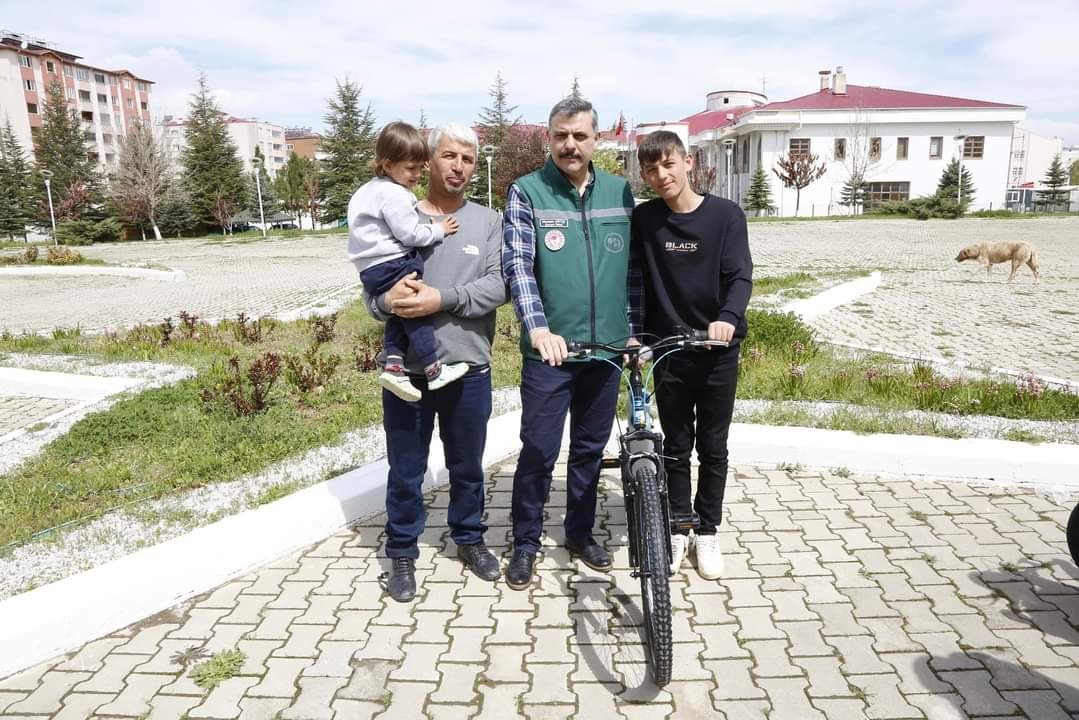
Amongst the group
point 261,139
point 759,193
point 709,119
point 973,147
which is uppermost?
point 261,139

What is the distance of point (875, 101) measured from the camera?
5072cm

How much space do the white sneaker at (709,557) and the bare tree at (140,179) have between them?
47.7m

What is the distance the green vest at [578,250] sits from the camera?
340 cm

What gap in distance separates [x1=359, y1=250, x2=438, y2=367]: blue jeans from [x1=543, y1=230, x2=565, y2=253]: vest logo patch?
1.79 ft

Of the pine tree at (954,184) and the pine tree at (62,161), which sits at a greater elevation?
the pine tree at (62,161)

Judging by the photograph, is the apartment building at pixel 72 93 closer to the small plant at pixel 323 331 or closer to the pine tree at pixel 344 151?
the pine tree at pixel 344 151

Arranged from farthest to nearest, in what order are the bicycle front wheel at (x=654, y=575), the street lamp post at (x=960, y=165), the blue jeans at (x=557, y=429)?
the street lamp post at (x=960, y=165), the blue jeans at (x=557, y=429), the bicycle front wheel at (x=654, y=575)

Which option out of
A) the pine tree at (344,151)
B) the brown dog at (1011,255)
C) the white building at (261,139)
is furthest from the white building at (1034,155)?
the white building at (261,139)

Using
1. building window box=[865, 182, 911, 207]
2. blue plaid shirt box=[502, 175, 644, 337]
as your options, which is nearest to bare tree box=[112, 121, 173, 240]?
building window box=[865, 182, 911, 207]

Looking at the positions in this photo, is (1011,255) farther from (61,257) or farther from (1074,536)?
(61,257)

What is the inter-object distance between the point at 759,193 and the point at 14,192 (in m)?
45.1

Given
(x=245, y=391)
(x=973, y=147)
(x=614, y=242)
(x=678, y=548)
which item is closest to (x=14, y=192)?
(x=245, y=391)

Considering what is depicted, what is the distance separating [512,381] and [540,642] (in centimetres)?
439

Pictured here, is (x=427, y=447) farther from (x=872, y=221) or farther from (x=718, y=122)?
(x=718, y=122)
